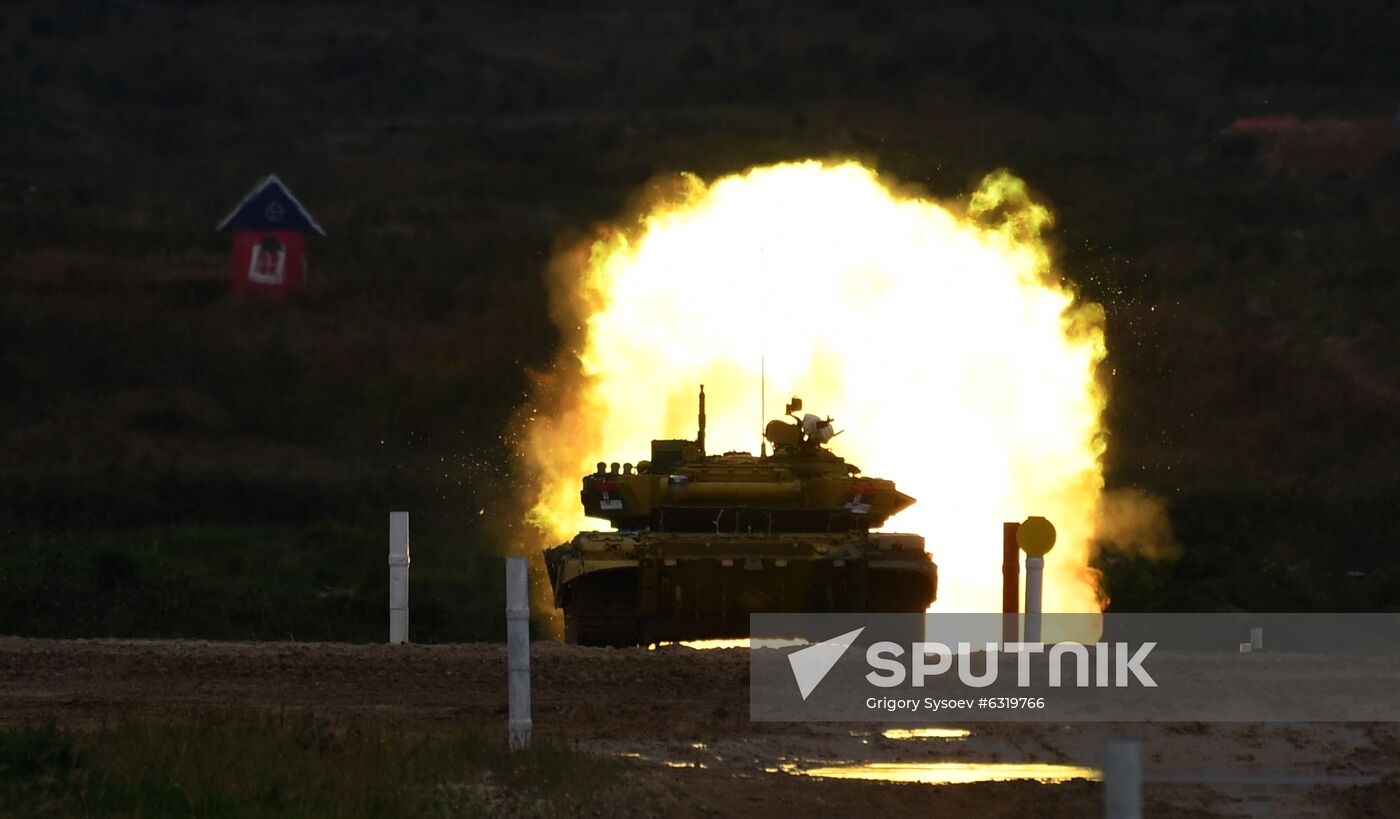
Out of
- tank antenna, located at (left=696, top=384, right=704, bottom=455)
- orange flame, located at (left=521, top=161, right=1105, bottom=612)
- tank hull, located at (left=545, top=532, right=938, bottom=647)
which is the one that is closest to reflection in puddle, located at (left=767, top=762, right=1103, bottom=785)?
tank hull, located at (left=545, top=532, right=938, bottom=647)

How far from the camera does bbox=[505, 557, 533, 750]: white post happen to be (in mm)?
13586

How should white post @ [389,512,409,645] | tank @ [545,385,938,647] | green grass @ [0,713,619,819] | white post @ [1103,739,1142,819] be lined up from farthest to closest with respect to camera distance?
tank @ [545,385,938,647] < white post @ [389,512,409,645] < green grass @ [0,713,619,819] < white post @ [1103,739,1142,819]

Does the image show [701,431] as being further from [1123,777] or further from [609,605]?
[1123,777]

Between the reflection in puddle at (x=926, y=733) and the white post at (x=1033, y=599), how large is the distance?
9.80ft

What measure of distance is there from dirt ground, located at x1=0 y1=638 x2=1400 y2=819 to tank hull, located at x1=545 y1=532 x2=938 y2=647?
5.69 ft

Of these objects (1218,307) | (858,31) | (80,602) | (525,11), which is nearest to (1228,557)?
(80,602)

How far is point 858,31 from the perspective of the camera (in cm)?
6800

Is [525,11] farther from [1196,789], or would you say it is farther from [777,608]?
[1196,789]

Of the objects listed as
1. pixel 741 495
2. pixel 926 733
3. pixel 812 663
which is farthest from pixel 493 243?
pixel 926 733

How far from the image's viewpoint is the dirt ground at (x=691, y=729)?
13078 millimetres

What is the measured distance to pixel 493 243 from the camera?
2026 inches

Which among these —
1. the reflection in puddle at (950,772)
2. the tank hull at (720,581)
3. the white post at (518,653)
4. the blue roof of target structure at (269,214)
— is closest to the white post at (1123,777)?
the reflection in puddle at (950,772)

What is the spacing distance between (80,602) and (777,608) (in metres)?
10.7

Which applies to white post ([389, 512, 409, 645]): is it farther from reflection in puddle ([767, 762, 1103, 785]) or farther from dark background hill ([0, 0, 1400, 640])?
dark background hill ([0, 0, 1400, 640])
